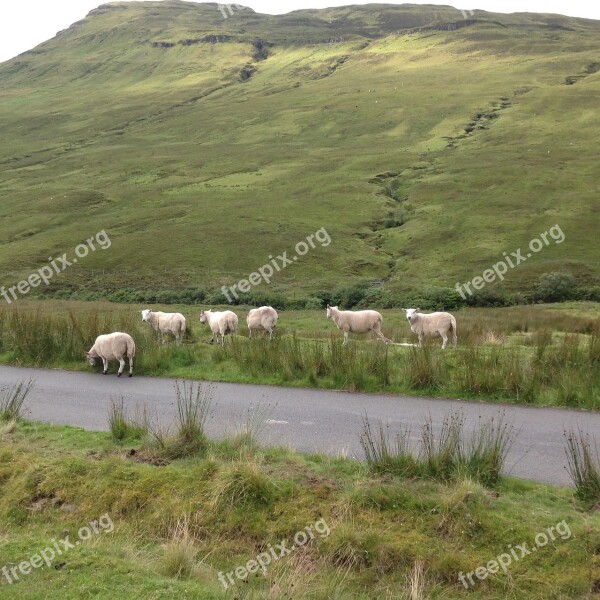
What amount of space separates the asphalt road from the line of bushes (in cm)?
3404

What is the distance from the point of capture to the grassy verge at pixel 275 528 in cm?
765

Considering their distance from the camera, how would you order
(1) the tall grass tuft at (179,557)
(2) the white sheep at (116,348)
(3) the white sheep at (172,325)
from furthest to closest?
(3) the white sheep at (172,325) → (2) the white sheep at (116,348) → (1) the tall grass tuft at (179,557)

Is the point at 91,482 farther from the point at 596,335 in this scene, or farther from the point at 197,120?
the point at 197,120

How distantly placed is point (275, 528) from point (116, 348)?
12.4 meters

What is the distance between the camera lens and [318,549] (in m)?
8.52

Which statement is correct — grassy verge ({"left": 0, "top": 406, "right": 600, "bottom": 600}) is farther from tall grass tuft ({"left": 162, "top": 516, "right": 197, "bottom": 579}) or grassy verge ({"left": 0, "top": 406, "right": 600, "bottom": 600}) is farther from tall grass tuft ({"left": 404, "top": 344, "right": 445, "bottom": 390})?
tall grass tuft ({"left": 404, "top": 344, "right": 445, "bottom": 390})

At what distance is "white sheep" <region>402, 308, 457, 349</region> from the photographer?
24.3m

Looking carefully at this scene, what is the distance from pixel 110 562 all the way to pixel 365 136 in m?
134

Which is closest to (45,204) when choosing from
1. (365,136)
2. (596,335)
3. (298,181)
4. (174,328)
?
(298,181)

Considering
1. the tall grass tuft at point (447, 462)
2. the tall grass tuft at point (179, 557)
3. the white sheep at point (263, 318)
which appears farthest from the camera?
the white sheep at point (263, 318)

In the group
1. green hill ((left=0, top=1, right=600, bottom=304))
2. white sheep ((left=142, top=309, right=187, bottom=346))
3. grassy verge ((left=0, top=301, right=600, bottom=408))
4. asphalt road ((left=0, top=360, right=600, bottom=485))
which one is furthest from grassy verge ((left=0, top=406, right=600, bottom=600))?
green hill ((left=0, top=1, right=600, bottom=304))

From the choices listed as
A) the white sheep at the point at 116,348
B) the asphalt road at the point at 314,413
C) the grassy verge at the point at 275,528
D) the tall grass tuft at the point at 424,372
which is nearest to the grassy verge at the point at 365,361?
the tall grass tuft at the point at 424,372

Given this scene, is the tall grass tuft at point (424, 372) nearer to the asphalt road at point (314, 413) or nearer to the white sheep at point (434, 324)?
the asphalt road at point (314, 413)

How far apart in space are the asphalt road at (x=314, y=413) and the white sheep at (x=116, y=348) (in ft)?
4.10
